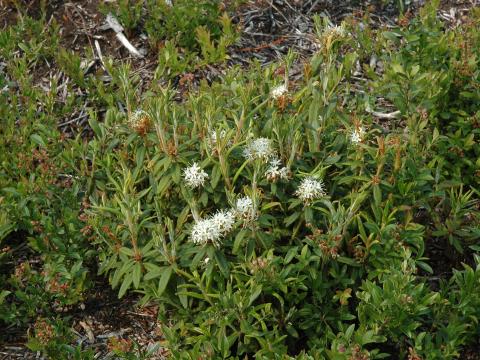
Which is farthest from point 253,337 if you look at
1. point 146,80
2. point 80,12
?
point 80,12

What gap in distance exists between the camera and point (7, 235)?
4.19 m

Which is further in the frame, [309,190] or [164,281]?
[309,190]

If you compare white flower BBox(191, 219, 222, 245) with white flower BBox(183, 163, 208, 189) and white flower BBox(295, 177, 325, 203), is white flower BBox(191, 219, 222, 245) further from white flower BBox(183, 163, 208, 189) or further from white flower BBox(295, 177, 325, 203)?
white flower BBox(295, 177, 325, 203)

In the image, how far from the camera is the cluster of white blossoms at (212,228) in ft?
10.3

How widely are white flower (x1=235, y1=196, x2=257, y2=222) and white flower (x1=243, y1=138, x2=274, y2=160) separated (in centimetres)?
24

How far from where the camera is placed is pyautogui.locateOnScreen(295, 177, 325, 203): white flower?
332 centimetres

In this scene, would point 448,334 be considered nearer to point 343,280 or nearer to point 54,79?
point 343,280

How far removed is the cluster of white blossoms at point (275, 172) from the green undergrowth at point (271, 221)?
0.02m

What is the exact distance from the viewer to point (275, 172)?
3.34 m

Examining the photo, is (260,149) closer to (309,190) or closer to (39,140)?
(309,190)

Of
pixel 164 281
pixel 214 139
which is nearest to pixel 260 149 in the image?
pixel 214 139

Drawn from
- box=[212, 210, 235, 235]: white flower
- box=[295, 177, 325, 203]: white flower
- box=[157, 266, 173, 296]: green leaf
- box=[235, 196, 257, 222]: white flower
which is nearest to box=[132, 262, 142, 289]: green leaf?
box=[157, 266, 173, 296]: green leaf

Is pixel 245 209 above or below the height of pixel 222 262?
above

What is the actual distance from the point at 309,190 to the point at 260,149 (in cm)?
33
